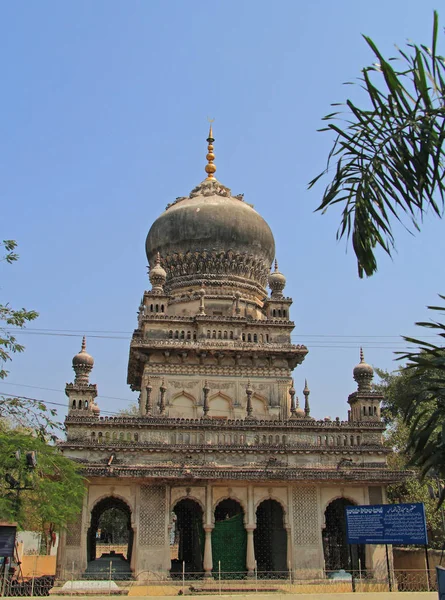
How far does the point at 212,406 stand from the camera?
963 inches

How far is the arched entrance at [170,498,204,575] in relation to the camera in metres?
21.2

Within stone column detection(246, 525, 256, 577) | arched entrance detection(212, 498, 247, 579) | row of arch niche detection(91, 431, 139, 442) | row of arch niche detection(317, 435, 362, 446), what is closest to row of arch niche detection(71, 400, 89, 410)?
row of arch niche detection(91, 431, 139, 442)

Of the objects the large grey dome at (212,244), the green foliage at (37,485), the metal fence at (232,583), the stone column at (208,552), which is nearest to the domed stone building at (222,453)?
the stone column at (208,552)

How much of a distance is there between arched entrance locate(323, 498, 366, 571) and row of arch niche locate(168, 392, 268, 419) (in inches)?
167

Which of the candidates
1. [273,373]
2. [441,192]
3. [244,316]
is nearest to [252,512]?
[273,373]

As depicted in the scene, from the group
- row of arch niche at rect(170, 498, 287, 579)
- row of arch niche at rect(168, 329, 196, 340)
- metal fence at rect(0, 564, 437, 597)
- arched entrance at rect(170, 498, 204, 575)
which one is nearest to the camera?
metal fence at rect(0, 564, 437, 597)

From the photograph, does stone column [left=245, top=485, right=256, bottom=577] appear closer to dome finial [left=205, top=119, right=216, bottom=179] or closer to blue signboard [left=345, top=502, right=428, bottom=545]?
blue signboard [left=345, top=502, right=428, bottom=545]

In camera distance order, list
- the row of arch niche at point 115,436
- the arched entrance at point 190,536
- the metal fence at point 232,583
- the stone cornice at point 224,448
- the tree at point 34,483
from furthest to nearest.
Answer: the arched entrance at point 190,536
the row of arch niche at point 115,436
the stone cornice at point 224,448
the metal fence at point 232,583
the tree at point 34,483

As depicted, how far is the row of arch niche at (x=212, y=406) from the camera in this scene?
24.1 metres

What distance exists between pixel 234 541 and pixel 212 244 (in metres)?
12.6

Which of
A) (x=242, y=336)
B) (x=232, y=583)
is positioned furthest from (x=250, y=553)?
(x=242, y=336)

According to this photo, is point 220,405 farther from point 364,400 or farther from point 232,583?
point 232,583

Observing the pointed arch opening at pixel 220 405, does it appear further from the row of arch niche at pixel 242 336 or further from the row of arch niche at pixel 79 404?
the row of arch niche at pixel 79 404

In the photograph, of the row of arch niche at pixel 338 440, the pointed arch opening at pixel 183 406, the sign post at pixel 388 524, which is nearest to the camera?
the sign post at pixel 388 524
